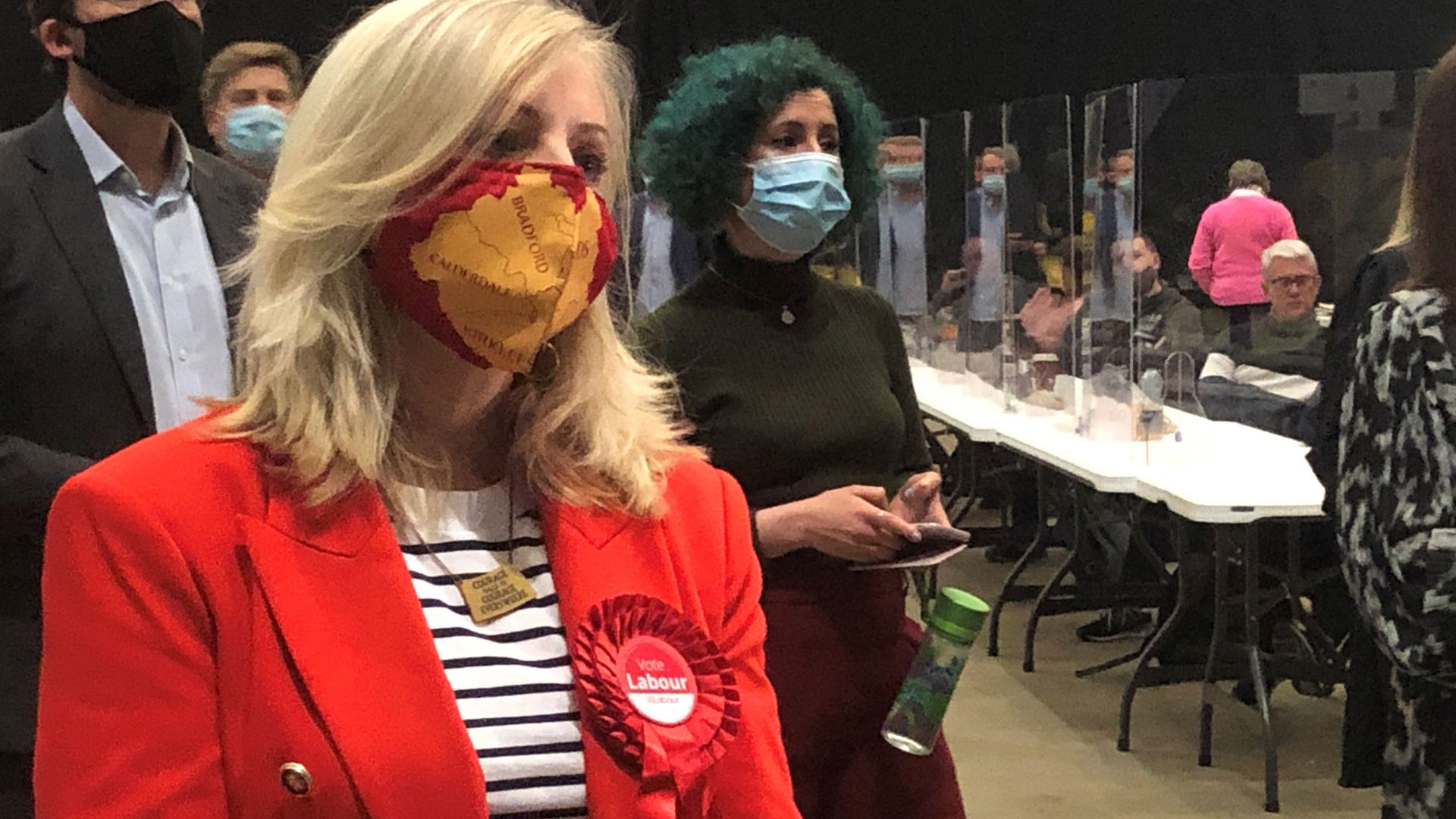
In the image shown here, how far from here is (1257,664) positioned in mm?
4340

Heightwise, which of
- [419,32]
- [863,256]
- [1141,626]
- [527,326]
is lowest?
[1141,626]

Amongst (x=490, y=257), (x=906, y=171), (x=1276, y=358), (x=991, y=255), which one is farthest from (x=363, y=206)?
(x=906, y=171)

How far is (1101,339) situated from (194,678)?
425 cm

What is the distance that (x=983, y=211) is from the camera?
21.9 ft

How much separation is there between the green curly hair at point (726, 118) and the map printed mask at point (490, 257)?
1171 millimetres

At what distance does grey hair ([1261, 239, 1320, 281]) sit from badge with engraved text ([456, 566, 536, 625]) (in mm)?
5005

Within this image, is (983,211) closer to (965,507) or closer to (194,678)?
(965,507)

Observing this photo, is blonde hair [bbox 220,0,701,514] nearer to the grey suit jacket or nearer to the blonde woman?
the blonde woman

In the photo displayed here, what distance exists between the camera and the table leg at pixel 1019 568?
5887 millimetres

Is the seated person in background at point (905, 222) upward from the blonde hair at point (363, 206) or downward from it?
downward

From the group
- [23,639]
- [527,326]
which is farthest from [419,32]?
[23,639]

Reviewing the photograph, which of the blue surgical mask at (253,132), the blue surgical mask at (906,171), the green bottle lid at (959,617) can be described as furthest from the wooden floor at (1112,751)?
the blue surgical mask at (906,171)

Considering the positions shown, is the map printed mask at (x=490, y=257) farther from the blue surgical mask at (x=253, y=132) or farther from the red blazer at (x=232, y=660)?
the blue surgical mask at (x=253, y=132)

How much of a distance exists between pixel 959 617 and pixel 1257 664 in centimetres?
268
